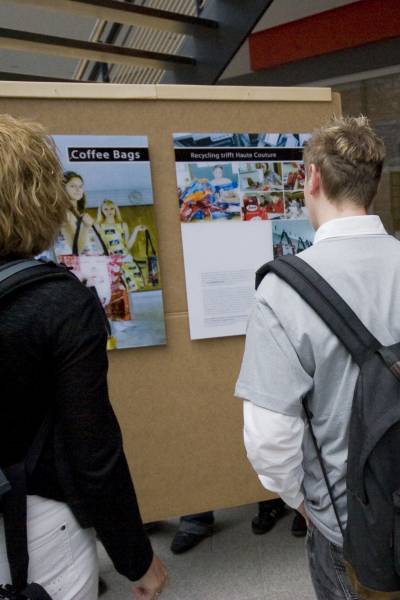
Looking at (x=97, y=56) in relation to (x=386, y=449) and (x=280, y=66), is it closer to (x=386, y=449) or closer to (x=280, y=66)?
(x=280, y=66)

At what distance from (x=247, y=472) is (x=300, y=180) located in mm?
1237

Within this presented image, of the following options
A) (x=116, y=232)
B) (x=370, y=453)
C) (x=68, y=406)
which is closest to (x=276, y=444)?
(x=370, y=453)

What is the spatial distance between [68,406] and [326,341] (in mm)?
518

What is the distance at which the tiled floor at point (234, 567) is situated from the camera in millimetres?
2244

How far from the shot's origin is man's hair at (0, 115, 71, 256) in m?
0.95

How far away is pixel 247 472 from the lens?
2207 millimetres

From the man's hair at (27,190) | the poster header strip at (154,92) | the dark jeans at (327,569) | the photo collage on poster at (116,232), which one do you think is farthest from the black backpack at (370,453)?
the poster header strip at (154,92)

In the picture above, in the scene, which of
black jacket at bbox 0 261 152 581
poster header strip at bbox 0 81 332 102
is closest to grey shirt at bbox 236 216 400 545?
black jacket at bbox 0 261 152 581

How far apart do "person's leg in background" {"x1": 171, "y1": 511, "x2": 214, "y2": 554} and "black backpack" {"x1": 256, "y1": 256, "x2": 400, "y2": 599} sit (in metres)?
1.64

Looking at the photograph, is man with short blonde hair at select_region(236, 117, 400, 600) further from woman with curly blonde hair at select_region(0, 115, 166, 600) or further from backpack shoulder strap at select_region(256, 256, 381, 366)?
woman with curly blonde hair at select_region(0, 115, 166, 600)

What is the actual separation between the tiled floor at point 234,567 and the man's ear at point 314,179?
176cm

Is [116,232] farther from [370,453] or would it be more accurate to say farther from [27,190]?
[370,453]

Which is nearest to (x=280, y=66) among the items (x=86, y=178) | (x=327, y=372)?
(x=86, y=178)

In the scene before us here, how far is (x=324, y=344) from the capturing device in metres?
1.07
